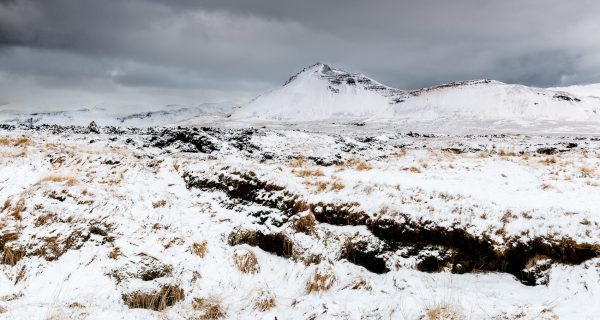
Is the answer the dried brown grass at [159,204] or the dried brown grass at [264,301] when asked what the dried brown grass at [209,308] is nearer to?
the dried brown grass at [264,301]

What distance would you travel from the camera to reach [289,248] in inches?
368

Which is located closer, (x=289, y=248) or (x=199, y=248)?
(x=199, y=248)

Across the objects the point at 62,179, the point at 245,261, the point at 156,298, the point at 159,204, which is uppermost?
the point at 62,179

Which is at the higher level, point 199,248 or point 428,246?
point 428,246

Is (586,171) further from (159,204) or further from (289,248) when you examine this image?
(159,204)

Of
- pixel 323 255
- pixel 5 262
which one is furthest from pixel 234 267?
pixel 5 262

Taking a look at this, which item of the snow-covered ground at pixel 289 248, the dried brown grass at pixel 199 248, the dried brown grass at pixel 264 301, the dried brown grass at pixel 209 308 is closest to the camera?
the snow-covered ground at pixel 289 248

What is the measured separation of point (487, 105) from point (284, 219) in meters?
190

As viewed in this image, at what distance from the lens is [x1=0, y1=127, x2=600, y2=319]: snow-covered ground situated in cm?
668

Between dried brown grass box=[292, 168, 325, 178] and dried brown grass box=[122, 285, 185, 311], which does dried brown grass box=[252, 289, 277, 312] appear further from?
dried brown grass box=[292, 168, 325, 178]

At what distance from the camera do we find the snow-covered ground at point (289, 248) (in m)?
6.68

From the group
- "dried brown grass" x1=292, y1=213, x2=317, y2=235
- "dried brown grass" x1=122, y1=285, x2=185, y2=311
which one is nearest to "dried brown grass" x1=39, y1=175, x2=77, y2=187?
"dried brown grass" x1=122, y1=285, x2=185, y2=311

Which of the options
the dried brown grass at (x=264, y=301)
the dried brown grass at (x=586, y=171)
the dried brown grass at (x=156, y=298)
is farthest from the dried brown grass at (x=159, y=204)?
the dried brown grass at (x=586, y=171)

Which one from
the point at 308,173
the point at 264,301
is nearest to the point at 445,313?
the point at 264,301
